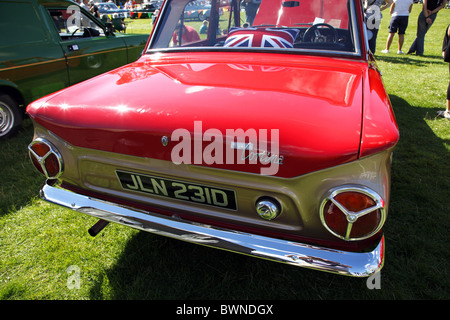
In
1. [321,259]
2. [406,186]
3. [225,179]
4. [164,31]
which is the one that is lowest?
[406,186]

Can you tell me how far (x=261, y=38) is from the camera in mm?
2342

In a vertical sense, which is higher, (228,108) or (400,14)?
(400,14)

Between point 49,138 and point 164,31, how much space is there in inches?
56.0

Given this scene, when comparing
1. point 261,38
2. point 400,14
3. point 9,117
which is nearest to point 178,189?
point 261,38

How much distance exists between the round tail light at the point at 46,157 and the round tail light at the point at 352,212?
1397 millimetres

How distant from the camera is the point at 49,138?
5.34 feet

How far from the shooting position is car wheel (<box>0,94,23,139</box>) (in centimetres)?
373

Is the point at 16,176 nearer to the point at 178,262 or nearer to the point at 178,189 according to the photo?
the point at 178,262

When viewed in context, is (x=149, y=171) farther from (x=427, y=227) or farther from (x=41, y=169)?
(x=427, y=227)

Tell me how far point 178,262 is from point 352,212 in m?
1.27

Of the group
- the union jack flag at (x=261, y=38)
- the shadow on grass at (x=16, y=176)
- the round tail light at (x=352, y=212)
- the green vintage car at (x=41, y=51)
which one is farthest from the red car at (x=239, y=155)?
the green vintage car at (x=41, y=51)

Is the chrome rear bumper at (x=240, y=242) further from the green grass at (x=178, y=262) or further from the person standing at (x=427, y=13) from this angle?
the person standing at (x=427, y=13)

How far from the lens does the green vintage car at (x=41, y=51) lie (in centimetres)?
367

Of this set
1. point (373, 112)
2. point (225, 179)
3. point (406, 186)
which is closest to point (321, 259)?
point (225, 179)
